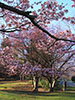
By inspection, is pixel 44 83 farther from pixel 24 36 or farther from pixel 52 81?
pixel 24 36

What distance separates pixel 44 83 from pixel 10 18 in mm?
12660

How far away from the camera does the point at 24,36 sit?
1515 centimetres

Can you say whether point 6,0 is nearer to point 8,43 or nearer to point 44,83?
point 8,43

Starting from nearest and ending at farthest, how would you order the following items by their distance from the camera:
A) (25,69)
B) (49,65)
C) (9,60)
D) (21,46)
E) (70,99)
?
(25,69) → (9,60) → (70,99) → (49,65) → (21,46)

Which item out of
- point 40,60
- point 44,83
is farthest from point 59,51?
point 44,83

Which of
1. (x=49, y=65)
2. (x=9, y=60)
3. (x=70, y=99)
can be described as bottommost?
(x=70, y=99)

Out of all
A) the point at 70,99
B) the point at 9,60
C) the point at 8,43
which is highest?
the point at 8,43

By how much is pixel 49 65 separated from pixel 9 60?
4.26 m

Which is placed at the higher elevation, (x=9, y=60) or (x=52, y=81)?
(x=9, y=60)

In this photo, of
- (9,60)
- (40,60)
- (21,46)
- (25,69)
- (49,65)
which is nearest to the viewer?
(25,69)

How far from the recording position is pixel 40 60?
14430 millimetres

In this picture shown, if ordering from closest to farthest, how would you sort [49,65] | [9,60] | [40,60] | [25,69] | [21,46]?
1. [25,69]
2. [9,60]
3. [49,65]
4. [40,60]
5. [21,46]

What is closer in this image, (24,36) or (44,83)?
(24,36)

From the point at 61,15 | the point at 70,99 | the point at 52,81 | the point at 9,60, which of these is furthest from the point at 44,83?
the point at 61,15
